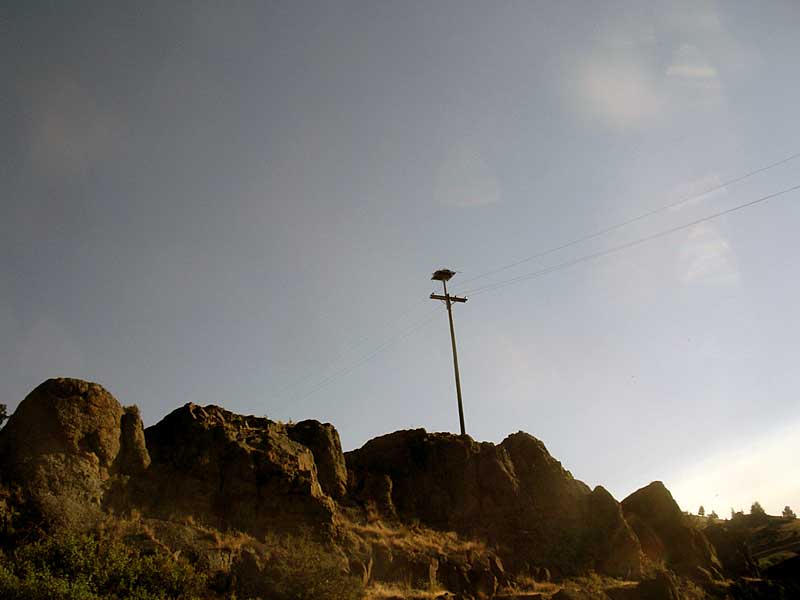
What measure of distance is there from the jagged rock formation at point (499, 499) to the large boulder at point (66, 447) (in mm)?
11220

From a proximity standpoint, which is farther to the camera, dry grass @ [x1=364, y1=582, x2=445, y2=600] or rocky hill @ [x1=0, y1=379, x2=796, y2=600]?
dry grass @ [x1=364, y1=582, x2=445, y2=600]

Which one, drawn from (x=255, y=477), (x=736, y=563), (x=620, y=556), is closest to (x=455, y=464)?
(x=620, y=556)

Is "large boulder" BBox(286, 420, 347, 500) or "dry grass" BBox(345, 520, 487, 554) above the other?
"large boulder" BBox(286, 420, 347, 500)

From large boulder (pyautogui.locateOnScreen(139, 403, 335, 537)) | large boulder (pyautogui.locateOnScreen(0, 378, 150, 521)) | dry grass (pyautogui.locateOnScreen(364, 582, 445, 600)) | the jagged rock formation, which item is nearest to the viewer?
large boulder (pyautogui.locateOnScreen(0, 378, 150, 521))

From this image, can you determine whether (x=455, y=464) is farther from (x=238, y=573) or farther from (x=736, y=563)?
(x=736, y=563)

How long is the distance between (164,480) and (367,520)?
8.46 meters

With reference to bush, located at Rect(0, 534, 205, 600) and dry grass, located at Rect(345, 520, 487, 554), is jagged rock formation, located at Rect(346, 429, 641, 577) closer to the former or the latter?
dry grass, located at Rect(345, 520, 487, 554)

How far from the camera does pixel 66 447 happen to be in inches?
810

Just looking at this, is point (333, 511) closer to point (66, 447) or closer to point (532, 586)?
point (532, 586)

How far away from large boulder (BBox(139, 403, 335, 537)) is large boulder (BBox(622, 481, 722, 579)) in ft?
58.9

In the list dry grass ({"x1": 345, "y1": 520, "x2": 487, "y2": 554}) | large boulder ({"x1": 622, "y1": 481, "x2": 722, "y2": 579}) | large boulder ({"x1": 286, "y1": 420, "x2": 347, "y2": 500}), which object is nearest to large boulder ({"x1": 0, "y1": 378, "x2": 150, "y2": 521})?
large boulder ({"x1": 286, "y1": 420, "x2": 347, "y2": 500})

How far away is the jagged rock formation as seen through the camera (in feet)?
99.6

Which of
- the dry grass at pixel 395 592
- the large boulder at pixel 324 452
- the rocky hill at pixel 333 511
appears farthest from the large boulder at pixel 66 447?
the dry grass at pixel 395 592

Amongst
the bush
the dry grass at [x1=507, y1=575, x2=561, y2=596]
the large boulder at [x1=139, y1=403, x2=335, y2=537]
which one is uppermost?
the large boulder at [x1=139, y1=403, x2=335, y2=537]
